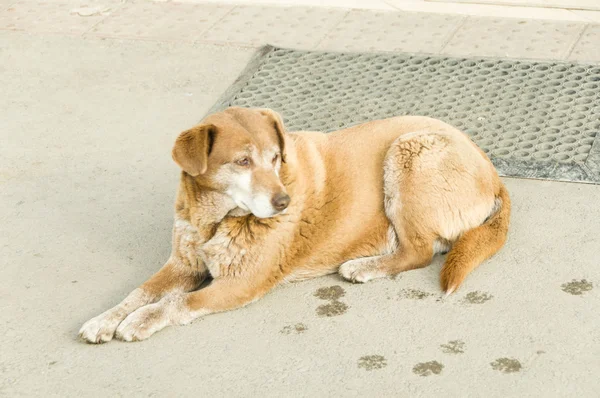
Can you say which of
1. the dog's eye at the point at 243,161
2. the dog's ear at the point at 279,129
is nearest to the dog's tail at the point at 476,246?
the dog's ear at the point at 279,129

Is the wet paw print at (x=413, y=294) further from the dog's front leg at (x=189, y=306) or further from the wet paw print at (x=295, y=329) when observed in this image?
the dog's front leg at (x=189, y=306)

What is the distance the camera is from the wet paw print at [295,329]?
4176 mm

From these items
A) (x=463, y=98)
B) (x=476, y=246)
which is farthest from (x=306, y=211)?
(x=463, y=98)

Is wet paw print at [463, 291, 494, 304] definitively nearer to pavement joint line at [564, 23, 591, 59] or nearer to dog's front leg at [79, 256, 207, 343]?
dog's front leg at [79, 256, 207, 343]

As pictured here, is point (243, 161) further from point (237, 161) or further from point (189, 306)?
point (189, 306)

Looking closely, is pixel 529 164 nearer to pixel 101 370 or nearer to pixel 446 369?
pixel 446 369

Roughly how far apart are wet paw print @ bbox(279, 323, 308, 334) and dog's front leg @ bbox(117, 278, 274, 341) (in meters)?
0.24

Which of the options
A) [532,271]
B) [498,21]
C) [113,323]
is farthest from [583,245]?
[498,21]

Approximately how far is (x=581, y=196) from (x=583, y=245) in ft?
1.64

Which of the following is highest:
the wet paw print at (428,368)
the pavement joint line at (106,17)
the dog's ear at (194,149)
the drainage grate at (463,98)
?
the dog's ear at (194,149)

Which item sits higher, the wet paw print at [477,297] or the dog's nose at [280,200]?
the dog's nose at [280,200]

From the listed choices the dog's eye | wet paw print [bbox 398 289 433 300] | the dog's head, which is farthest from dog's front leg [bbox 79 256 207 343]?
wet paw print [bbox 398 289 433 300]

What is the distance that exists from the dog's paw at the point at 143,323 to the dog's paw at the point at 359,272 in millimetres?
839

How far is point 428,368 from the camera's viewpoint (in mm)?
3877
